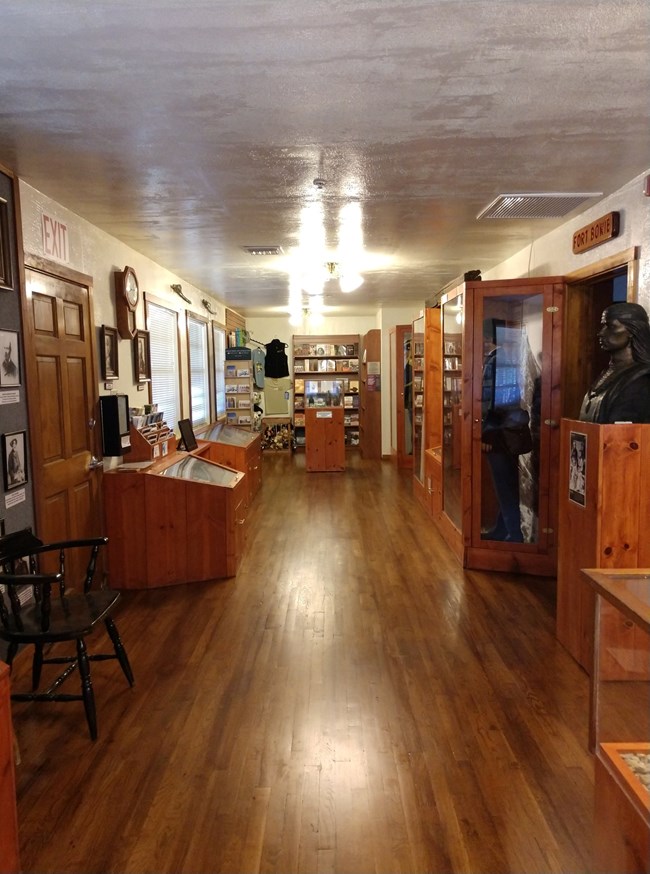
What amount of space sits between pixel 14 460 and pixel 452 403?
346 centimetres

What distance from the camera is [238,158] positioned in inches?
117

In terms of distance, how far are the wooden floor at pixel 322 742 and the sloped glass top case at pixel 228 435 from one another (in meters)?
3.12

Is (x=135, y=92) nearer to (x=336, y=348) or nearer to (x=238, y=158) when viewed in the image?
(x=238, y=158)

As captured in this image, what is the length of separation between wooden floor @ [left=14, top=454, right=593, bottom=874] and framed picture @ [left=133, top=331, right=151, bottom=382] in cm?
192

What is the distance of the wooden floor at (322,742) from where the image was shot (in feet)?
6.22

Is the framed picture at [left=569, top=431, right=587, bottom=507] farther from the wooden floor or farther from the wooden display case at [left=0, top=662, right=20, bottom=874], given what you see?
the wooden display case at [left=0, top=662, right=20, bottom=874]

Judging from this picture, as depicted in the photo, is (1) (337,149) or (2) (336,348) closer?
(1) (337,149)

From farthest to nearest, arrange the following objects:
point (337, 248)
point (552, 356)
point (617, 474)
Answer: point (337, 248), point (552, 356), point (617, 474)

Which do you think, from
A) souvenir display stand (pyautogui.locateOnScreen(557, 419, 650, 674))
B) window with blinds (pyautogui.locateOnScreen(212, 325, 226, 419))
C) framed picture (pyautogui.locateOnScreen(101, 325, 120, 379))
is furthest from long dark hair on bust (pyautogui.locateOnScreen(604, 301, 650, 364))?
window with blinds (pyautogui.locateOnScreen(212, 325, 226, 419))

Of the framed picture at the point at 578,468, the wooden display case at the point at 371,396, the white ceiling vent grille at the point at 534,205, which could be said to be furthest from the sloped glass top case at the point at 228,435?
the framed picture at the point at 578,468

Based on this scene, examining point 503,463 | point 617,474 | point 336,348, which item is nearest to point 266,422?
point 336,348

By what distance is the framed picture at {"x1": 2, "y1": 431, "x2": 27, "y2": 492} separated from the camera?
9.95 feet

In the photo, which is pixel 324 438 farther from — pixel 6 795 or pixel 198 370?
pixel 6 795

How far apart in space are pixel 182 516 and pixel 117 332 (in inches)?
61.3
